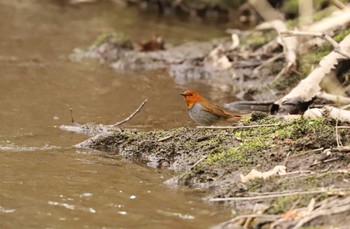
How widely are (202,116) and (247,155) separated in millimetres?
1533

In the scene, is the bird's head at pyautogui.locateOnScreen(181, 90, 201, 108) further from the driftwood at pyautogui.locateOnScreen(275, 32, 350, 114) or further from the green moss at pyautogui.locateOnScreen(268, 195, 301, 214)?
the green moss at pyautogui.locateOnScreen(268, 195, 301, 214)

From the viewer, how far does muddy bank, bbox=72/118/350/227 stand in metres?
4.88

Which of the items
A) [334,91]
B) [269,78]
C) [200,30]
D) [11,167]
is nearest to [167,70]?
[269,78]

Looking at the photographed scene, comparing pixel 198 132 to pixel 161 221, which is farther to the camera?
pixel 198 132

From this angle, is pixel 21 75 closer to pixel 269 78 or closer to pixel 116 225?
pixel 269 78

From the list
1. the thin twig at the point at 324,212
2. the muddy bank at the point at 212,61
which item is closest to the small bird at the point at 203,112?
the muddy bank at the point at 212,61

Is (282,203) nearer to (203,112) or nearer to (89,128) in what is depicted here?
(203,112)

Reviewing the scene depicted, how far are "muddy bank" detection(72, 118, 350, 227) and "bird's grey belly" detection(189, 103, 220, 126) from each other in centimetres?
55

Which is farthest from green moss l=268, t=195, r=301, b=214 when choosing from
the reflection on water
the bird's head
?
the bird's head

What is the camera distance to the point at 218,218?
4621 mm

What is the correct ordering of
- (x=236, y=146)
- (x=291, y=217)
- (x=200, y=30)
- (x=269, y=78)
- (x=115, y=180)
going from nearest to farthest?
(x=291, y=217), (x=115, y=180), (x=236, y=146), (x=269, y=78), (x=200, y=30)

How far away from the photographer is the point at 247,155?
559cm

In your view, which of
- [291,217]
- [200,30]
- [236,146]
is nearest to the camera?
[291,217]

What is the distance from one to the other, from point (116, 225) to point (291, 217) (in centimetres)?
110
